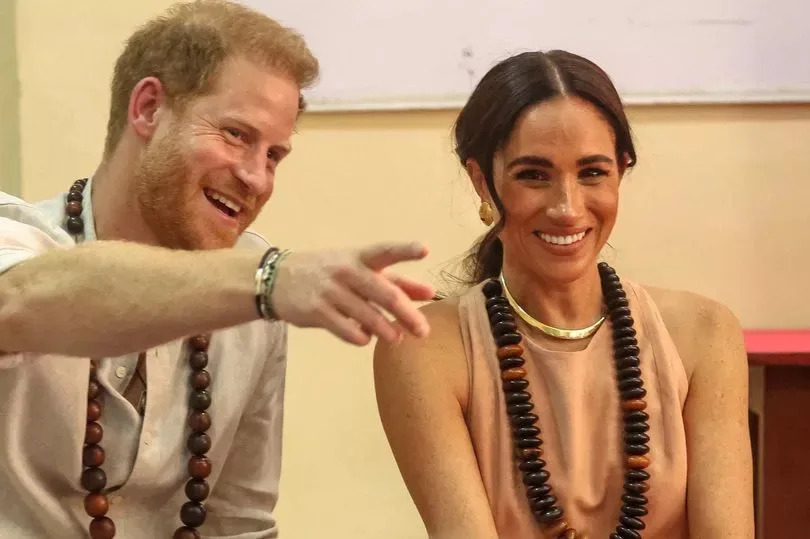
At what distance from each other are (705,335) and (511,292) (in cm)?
30

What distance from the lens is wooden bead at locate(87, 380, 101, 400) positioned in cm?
118

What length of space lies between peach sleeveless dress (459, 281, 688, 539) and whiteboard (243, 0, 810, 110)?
0.76m

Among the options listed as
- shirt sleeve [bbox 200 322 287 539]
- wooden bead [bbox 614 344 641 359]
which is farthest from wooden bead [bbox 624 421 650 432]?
shirt sleeve [bbox 200 322 287 539]

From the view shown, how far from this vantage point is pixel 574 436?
1.29 m

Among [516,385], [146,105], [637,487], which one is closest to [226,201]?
[146,105]

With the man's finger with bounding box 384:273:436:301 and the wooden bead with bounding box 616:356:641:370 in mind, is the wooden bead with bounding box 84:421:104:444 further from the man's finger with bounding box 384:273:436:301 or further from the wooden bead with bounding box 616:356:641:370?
the wooden bead with bounding box 616:356:641:370

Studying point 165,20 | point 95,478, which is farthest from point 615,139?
point 95,478

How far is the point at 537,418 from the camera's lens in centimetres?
130

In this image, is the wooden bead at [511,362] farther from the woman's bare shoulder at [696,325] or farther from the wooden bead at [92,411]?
the wooden bead at [92,411]

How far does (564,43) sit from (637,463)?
3.38ft

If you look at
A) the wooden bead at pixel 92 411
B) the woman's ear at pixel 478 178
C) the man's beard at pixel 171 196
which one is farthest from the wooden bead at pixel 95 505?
the woman's ear at pixel 478 178

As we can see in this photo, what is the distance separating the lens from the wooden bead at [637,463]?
127 cm

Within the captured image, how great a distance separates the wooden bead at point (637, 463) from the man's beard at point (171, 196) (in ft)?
2.16

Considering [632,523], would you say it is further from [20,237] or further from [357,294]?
[20,237]
